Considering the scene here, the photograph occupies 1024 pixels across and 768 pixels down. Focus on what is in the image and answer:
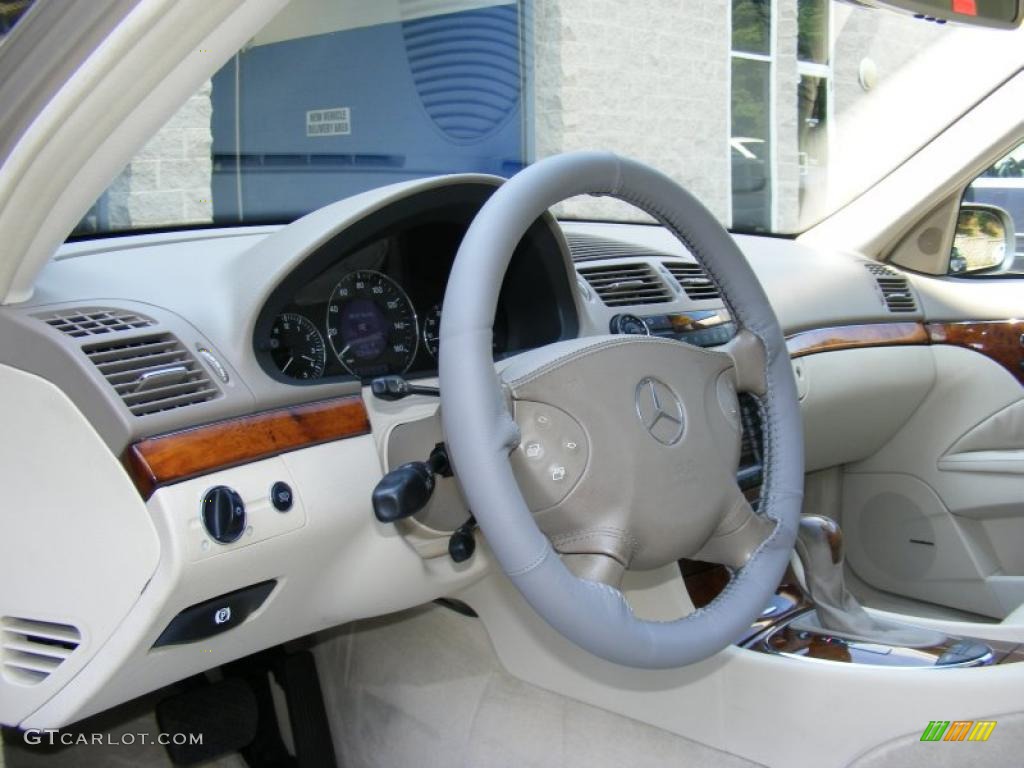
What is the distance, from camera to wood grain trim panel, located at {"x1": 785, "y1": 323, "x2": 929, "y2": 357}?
2.67m

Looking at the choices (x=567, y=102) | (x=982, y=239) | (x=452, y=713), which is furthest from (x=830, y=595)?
(x=567, y=102)

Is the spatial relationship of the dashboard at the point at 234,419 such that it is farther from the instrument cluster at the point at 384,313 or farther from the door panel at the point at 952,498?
the door panel at the point at 952,498

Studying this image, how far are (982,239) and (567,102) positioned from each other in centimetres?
120

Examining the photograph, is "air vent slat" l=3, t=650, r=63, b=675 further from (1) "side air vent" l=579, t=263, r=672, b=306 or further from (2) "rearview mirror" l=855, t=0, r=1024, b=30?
(2) "rearview mirror" l=855, t=0, r=1024, b=30

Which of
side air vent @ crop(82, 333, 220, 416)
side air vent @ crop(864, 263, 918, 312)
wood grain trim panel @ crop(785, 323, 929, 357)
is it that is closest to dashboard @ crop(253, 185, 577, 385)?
side air vent @ crop(82, 333, 220, 416)

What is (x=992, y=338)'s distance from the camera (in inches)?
114

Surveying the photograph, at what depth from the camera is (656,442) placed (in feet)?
4.48

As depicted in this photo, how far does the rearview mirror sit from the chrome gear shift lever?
871mm

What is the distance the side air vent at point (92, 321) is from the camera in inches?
54.3

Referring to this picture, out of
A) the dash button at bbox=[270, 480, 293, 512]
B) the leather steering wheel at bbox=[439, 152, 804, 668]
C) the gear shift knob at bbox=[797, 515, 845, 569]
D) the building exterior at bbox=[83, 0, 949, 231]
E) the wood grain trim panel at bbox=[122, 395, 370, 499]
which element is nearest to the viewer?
the leather steering wheel at bbox=[439, 152, 804, 668]

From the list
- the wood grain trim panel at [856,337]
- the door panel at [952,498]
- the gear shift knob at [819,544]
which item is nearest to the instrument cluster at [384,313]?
the gear shift knob at [819,544]

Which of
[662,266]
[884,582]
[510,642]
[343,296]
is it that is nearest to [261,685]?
[510,642]

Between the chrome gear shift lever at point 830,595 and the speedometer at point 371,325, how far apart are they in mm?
753

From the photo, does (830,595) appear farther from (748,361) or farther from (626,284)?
(626,284)
